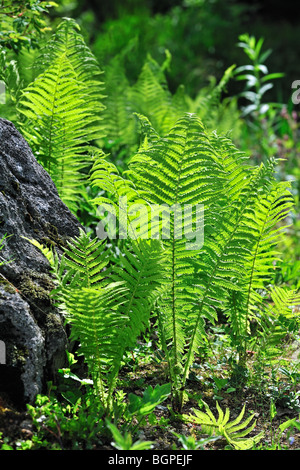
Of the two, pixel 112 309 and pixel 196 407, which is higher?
pixel 112 309

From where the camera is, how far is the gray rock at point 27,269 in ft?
6.63

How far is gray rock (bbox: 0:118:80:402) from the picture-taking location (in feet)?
6.63

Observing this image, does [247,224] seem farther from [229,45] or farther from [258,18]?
[258,18]

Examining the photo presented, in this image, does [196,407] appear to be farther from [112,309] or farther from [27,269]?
[27,269]

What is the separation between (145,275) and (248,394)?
2.82 feet

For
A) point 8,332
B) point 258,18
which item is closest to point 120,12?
point 258,18

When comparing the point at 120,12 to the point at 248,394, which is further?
the point at 120,12

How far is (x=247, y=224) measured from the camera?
2.52 m

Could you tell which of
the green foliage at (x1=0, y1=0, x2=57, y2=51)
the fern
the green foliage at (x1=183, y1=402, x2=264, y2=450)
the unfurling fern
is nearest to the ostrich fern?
the fern

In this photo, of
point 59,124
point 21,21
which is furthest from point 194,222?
point 21,21

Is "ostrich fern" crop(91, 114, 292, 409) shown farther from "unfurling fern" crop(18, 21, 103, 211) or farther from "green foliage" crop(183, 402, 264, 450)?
"unfurling fern" crop(18, 21, 103, 211)

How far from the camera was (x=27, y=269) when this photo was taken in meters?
2.26

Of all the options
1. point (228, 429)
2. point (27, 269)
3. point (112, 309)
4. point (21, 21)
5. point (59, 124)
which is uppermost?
point (21, 21)
